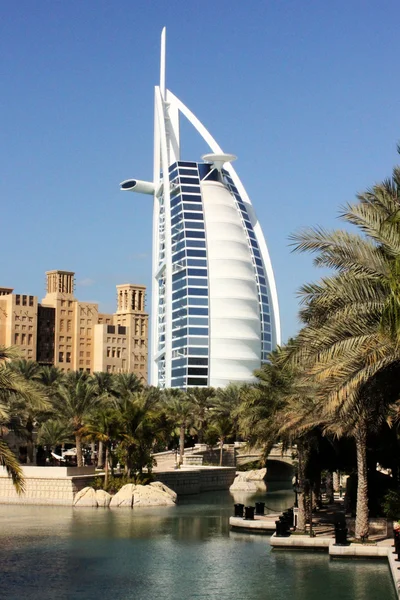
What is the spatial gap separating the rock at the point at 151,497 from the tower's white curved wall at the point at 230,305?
84.2 meters

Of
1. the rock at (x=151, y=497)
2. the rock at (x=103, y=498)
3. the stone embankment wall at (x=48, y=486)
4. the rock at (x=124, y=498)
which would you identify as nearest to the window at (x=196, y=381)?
the rock at (x=151, y=497)

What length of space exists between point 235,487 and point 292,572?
41.0 metres

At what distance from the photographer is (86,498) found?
168ft

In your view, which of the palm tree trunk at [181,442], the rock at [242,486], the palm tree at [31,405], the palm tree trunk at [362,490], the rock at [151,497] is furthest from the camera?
the palm tree trunk at [181,442]

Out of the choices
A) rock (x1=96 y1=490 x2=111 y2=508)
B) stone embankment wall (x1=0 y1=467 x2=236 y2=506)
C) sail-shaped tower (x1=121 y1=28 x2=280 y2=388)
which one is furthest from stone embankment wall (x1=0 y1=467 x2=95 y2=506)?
sail-shaped tower (x1=121 y1=28 x2=280 y2=388)

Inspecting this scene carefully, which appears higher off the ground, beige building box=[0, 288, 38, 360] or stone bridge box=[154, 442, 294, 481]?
beige building box=[0, 288, 38, 360]

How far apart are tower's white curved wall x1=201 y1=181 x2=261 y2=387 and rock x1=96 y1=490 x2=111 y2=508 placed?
86401 millimetres

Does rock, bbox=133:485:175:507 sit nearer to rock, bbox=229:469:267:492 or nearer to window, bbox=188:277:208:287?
rock, bbox=229:469:267:492

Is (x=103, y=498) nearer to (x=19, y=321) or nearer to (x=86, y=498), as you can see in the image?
(x=86, y=498)

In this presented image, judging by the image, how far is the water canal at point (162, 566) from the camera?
25.9m

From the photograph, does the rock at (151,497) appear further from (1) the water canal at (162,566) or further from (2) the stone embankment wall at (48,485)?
(1) the water canal at (162,566)

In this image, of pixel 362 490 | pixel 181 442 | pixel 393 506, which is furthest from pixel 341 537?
pixel 181 442

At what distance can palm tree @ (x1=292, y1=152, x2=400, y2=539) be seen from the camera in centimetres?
1939

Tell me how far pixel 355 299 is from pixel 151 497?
34.2 meters
